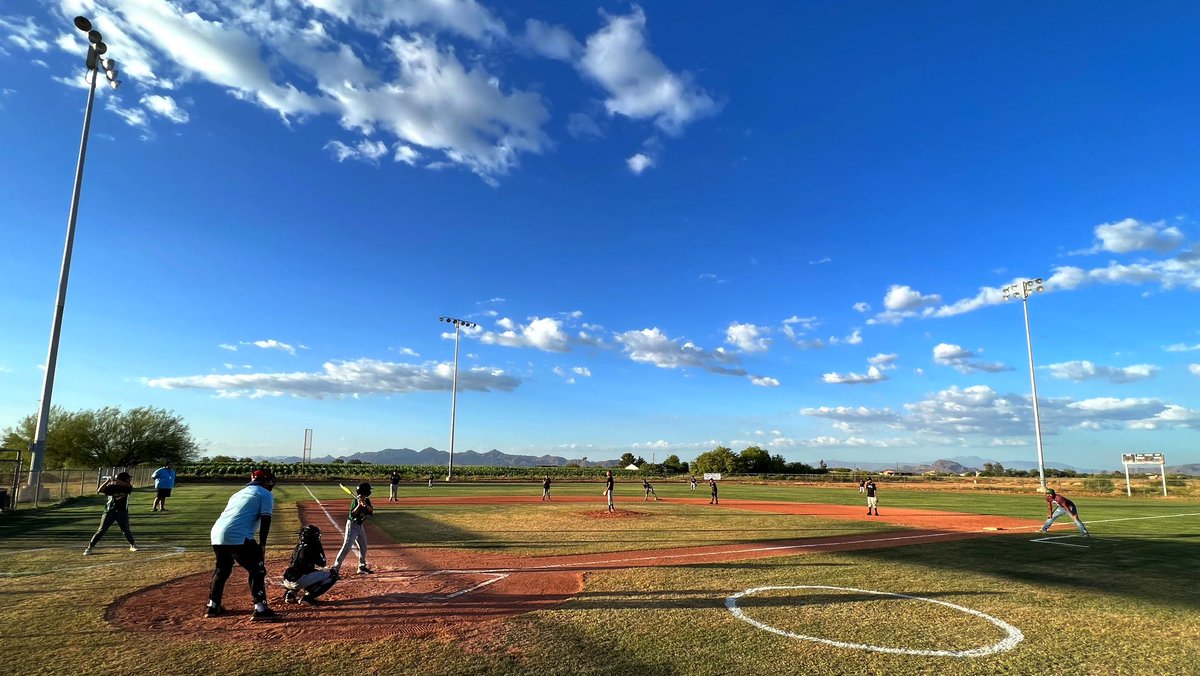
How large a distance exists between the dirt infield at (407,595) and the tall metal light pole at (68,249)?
718 inches

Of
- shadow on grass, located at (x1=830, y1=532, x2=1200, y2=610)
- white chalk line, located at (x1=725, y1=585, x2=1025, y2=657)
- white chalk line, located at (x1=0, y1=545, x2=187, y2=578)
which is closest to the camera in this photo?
white chalk line, located at (x1=725, y1=585, x2=1025, y2=657)

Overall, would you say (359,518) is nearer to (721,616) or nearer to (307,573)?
(307,573)

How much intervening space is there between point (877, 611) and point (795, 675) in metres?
3.58

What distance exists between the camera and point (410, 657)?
662 cm

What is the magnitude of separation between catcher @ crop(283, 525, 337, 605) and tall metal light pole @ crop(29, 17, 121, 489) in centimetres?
2348

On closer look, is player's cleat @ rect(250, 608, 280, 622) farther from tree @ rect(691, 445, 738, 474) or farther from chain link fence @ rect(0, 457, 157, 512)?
tree @ rect(691, 445, 738, 474)

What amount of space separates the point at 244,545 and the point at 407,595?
2873 mm

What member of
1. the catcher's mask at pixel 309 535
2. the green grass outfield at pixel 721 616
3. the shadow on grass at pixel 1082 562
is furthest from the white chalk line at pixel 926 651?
the catcher's mask at pixel 309 535

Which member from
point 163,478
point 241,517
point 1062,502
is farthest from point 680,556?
point 163,478

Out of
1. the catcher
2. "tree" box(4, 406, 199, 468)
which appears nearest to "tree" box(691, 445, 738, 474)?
"tree" box(4, 406, 199, 468)

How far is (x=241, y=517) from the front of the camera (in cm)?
798

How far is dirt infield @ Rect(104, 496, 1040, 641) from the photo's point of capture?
7.71m

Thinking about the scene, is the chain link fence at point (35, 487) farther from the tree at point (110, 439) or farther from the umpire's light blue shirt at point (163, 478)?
the tree at point (110, 439)

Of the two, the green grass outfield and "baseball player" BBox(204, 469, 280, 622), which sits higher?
"baseball player" BBox(204, 469, 280, 622)
